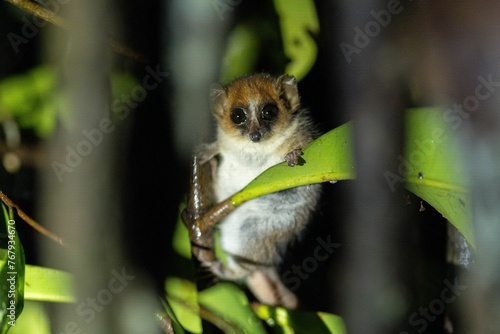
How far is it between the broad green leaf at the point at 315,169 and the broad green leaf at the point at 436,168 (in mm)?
104

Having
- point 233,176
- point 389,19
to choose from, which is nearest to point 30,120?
point 233,176

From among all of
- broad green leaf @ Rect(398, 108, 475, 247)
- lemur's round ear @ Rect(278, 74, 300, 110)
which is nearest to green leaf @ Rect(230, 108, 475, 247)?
broad green leaf @ Rect(398, 108, 475, 247)

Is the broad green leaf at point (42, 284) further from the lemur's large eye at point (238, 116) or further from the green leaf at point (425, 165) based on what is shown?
the lemur's large eye at point (238, 116)

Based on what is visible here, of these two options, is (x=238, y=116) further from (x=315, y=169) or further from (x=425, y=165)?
(x=425, y=165)

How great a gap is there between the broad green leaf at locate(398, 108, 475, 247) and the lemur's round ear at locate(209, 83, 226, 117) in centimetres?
56

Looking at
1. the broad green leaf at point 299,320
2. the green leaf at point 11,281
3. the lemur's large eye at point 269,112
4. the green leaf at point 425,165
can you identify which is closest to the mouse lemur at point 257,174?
the lemur's large eye at point 269,112

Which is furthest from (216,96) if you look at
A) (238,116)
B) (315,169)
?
(315,169)

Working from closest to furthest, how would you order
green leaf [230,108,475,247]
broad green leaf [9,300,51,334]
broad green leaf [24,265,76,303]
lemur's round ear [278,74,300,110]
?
green leaf [230,108,475,247]
broad green leaf [24,265,76,303]
broad green leaf [9,300,51,334]
lemur's round ear [278,74,300,110]

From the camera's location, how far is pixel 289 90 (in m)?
1.29

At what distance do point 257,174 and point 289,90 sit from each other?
0.28m

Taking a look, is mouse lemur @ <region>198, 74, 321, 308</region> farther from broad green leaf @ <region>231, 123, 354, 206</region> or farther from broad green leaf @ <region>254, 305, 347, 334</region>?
broad green leaf @ <region>231, 123, 354, 206</region>

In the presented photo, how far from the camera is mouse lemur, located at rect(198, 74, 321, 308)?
4.50 feet

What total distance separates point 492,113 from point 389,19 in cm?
33

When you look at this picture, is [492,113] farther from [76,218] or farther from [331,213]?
[331,213]
